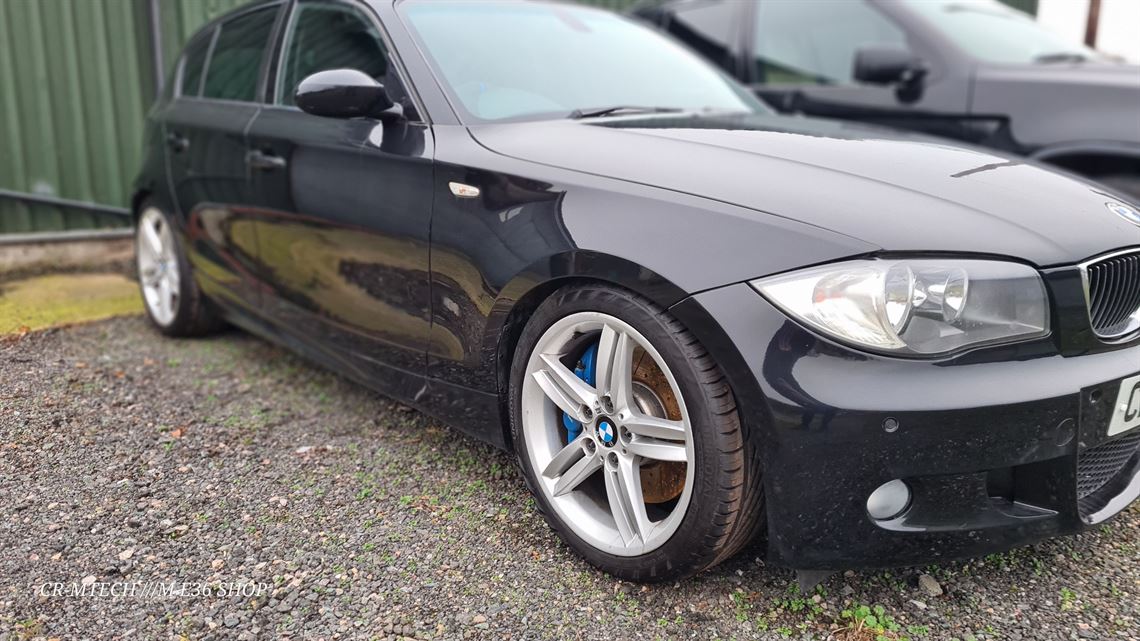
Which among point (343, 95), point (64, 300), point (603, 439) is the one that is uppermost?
point (343, 95)

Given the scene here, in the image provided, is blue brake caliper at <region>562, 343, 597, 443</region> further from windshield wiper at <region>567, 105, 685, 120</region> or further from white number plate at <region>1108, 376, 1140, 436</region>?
white number plate at <region>1108, 376, 1140, 436</region>

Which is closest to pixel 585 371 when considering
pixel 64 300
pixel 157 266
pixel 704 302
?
pixel 704 302

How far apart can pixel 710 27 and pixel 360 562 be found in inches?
161

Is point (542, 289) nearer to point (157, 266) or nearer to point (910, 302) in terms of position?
point (910, 302)

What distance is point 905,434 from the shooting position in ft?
5.66

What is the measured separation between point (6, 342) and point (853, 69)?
4161mm

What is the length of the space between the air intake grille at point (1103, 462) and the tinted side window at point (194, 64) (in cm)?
369

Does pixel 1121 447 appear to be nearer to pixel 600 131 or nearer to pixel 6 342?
pixel 600 131

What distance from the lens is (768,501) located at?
185cm

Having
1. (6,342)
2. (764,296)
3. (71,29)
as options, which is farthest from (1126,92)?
(71,29)

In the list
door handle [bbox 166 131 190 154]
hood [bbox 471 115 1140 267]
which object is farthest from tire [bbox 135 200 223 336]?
hood [bbox 471 115 1140 267]

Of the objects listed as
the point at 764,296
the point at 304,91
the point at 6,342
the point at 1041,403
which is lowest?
the point at 6,342

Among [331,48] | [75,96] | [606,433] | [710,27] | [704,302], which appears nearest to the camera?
[704,302]

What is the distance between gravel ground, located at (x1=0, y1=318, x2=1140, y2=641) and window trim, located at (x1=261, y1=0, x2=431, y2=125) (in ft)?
3.63
